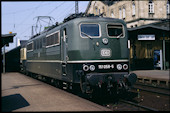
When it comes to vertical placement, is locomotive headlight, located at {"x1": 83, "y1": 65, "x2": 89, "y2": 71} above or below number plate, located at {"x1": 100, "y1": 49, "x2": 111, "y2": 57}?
below

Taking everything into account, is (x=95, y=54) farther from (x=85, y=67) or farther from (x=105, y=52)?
(x=85, y=67)

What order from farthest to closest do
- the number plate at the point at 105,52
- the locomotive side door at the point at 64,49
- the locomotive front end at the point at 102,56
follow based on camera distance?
the locomotive side door at the point at 64,49 < the number plate at the point at 105,52 < the locomotive front end at the point at 102,56

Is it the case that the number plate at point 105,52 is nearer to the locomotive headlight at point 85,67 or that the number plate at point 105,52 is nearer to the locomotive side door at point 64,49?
the locomotive headlight at point 85,67

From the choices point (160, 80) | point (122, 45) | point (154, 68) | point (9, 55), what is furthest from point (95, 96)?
point (9, 55)

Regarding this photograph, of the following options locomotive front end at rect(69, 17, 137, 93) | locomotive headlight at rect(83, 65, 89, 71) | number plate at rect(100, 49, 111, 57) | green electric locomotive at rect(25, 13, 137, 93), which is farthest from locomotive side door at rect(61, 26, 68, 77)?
number plate at rect(100, 49, 111, 57)

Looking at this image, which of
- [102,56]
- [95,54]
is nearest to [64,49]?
[95,54]

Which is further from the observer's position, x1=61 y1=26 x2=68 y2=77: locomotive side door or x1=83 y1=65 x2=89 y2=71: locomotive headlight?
x1=61 y1=26 x2=68 y2=77: locomotive side door

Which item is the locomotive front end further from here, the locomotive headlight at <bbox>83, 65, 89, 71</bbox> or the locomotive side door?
the locomotive side door

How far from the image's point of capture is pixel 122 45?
9391 mm

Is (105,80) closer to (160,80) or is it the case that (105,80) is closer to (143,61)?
(160,80)

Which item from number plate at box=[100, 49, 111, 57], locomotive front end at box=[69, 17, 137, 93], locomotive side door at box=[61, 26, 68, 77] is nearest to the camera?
locomotive front end at box=[69, 17, 137, 93]

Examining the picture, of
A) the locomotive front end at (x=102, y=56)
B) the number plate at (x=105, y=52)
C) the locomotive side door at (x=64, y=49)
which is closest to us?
the locomotive front end at (x=102, y=56)

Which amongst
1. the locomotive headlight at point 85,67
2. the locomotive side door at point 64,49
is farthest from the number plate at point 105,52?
the locomotive side door at point 64,49

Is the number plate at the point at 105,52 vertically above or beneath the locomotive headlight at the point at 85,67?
above
